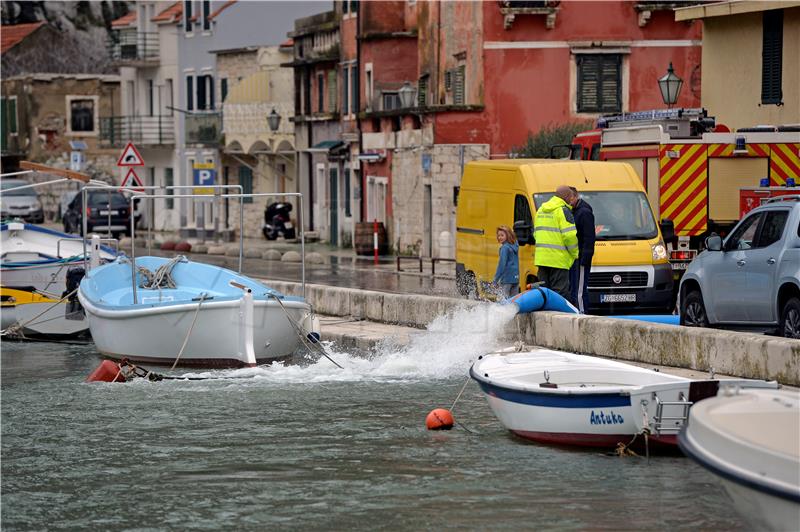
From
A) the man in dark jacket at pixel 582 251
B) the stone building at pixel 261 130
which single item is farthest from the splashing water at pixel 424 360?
the stone building at pixel 261 130

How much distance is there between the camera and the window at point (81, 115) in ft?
245

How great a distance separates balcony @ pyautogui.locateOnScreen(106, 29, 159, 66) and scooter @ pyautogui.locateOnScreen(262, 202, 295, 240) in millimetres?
15590

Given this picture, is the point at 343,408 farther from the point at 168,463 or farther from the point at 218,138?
the point at 218,138

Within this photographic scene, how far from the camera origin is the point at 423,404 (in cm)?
1756

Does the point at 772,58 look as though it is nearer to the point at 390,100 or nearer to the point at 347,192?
the point at 390,100

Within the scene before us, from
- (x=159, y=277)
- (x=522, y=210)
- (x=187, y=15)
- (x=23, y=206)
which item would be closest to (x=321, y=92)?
(x=187, y=15)

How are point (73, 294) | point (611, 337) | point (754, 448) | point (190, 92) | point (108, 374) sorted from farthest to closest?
point (190, 92) → point (73, 294) → point (108, 374) → point (611, 337) → point (754, 448)

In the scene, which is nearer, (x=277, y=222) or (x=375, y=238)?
(x=375, y=238)

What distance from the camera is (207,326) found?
21.3 meters

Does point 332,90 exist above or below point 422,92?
above

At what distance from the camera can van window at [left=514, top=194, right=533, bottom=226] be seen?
75.9 feet

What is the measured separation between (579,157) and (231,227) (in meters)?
32.0

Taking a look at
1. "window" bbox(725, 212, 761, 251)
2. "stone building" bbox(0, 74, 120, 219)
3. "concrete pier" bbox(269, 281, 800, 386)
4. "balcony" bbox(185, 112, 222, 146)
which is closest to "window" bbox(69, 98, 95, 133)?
"stone building" bbox(0, 74, 120, 219)

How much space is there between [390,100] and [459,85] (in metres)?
6.63
